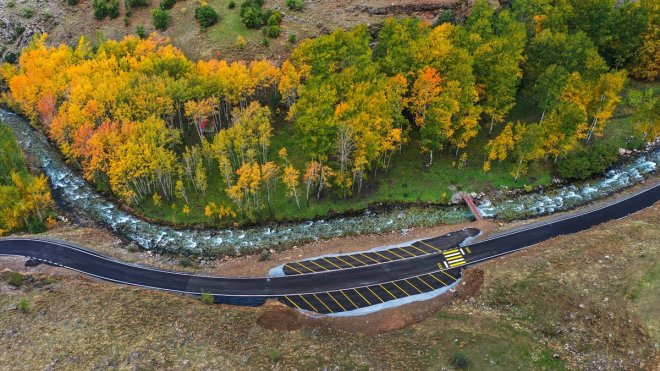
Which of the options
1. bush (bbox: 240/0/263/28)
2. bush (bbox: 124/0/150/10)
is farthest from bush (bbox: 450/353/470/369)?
bush (bbox: 124/0/150/10)

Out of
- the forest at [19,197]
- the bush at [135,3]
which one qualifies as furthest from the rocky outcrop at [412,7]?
the forest at [19,197]

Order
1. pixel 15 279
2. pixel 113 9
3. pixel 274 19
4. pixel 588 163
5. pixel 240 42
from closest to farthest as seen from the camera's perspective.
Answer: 1. pixel 15 279
2. pixel 588 163
3. pixel 240 42
4. pixel 274 19
5. pixel 113 9

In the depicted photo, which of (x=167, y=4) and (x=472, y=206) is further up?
(x=167, y=4)

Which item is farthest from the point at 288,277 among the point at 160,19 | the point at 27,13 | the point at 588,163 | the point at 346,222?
the point at 27,13

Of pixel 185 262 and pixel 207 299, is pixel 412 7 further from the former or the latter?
pixel 207 299

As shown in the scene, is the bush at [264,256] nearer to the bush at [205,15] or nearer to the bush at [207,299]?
the bush at [207,299]

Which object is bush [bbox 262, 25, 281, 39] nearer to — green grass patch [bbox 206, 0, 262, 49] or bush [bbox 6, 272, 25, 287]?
green grass patch [bbox 206, 0, 262, 49]
